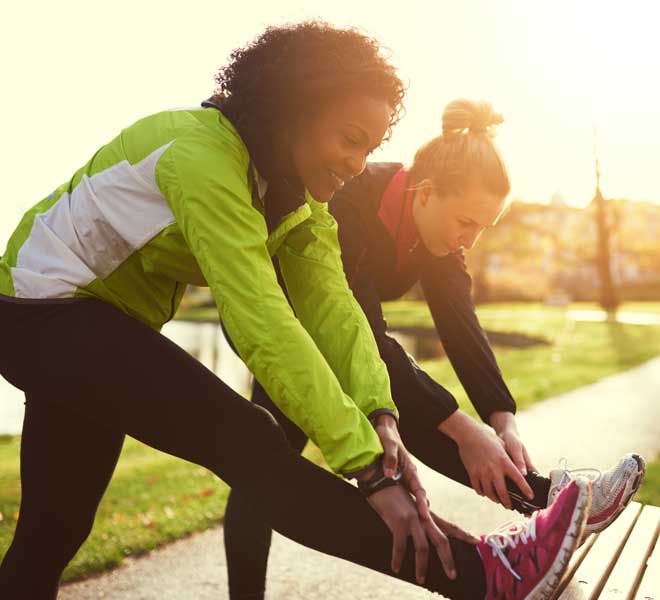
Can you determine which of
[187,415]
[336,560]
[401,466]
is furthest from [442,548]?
[336,560]

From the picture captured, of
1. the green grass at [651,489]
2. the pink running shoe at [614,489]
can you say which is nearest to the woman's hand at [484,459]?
the pink running shoe at [614,489]

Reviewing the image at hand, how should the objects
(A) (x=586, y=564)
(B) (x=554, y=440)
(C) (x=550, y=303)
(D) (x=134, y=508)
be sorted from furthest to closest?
(C) (x=550, y=303) → (B) (x=554, y=440) → (D) (x=134, y=508) → (A) (x=586, y=564)

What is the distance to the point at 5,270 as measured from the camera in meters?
1.65

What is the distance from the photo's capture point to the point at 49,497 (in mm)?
1730

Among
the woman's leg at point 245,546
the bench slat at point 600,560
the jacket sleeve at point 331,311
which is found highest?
the jacket sleeve at point 331,311

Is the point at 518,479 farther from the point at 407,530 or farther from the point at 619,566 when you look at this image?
the point at 407,530

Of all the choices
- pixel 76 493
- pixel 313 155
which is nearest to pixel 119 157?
pixel 313 155

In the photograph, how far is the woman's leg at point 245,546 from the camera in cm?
237

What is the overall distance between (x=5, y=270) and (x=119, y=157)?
1.20 feet

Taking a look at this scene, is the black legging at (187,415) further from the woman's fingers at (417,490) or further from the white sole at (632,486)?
the white sole at (632,486)

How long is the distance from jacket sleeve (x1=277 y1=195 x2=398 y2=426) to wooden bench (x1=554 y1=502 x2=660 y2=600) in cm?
75

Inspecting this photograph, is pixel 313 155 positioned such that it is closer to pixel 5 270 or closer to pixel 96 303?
pixel 96 303

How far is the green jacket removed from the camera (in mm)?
1397

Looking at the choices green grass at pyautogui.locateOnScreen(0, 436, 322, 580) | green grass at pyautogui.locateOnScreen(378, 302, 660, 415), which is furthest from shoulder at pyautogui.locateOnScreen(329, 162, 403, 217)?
green grass at pyautogui.locateOnScreen(378, 302, 660, 415)
